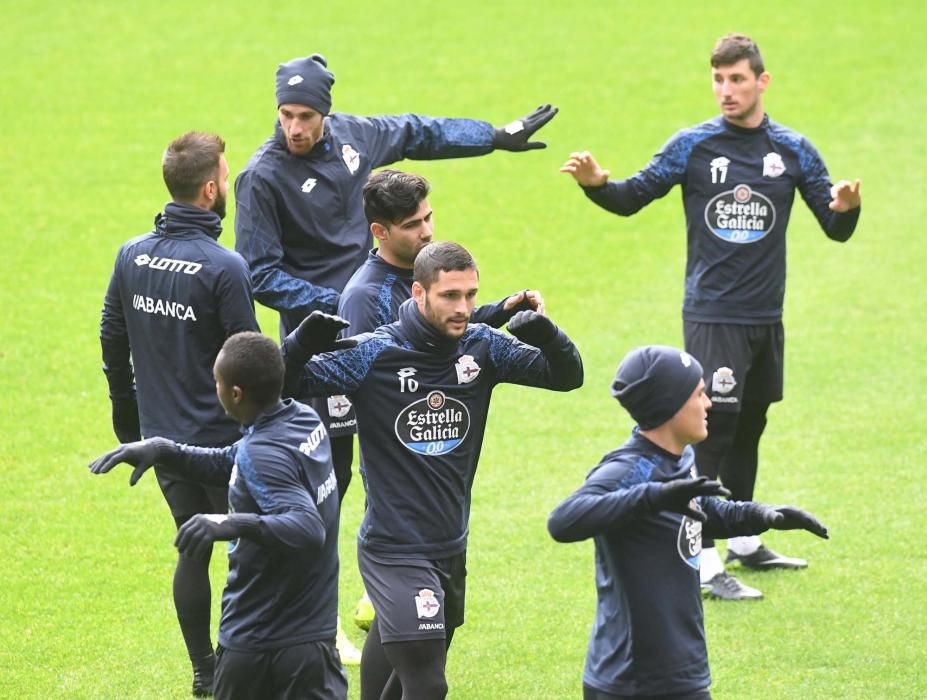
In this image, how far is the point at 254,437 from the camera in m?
5.32

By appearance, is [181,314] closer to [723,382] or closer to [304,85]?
[304,85]

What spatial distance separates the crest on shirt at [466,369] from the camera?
5.97m

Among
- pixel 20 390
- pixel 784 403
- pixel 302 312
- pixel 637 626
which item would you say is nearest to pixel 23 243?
pixel 20 390

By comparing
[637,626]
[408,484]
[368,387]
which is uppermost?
[368,387]

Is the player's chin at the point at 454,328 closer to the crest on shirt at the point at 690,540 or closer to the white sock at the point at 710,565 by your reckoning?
the crest on shirt at the point at 690,540

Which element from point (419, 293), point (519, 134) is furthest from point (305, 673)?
point (519, 134)

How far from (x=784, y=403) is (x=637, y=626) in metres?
6.76

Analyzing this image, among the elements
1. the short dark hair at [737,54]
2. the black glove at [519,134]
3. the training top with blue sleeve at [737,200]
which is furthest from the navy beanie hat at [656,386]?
the short dark hair at [737,54]

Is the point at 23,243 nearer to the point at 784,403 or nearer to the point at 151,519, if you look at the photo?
the point at 151,519

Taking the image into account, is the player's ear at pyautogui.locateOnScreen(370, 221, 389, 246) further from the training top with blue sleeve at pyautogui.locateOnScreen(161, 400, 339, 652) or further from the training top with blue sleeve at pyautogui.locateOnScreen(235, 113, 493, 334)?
the training top with blue sleeve at pyautogui.locateOnScreen(161, 400, 339, 652)

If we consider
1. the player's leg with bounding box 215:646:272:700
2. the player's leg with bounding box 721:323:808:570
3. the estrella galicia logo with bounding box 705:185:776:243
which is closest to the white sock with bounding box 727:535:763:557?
the player's leg with bounding box 721:323:808:570

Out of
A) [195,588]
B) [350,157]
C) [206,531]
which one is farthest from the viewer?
[350,157]

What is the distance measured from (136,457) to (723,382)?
388 cm

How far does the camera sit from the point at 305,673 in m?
5.36
